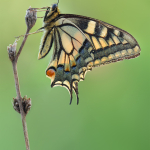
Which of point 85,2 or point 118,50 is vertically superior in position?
point 85,2

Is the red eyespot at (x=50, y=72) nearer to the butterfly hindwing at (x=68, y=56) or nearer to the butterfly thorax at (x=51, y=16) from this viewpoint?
the butterfly hindwing at (x=68, y=56)

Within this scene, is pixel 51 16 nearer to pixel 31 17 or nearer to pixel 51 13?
pixel 51 13

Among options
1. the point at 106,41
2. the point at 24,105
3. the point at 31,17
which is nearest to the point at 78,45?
the point at 106,41

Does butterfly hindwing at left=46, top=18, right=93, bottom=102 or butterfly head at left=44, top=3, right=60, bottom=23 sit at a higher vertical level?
butterfly head at left=44, top=3, right=60, bottom=23

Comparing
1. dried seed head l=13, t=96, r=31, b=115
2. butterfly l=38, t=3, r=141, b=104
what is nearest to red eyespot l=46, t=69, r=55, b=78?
butterfly l=38, t=3, r=141, b=104

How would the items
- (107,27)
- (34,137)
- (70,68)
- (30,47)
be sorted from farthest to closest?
(30,47) < (34,137) < (70,68) < (107,27)

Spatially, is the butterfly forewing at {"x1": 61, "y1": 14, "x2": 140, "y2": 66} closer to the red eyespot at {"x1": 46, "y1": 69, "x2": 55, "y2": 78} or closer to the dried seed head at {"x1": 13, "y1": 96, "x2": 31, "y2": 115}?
the red eyespot at {"x1": 46, "y1": 69, "x2": 55, "y2": 78}
